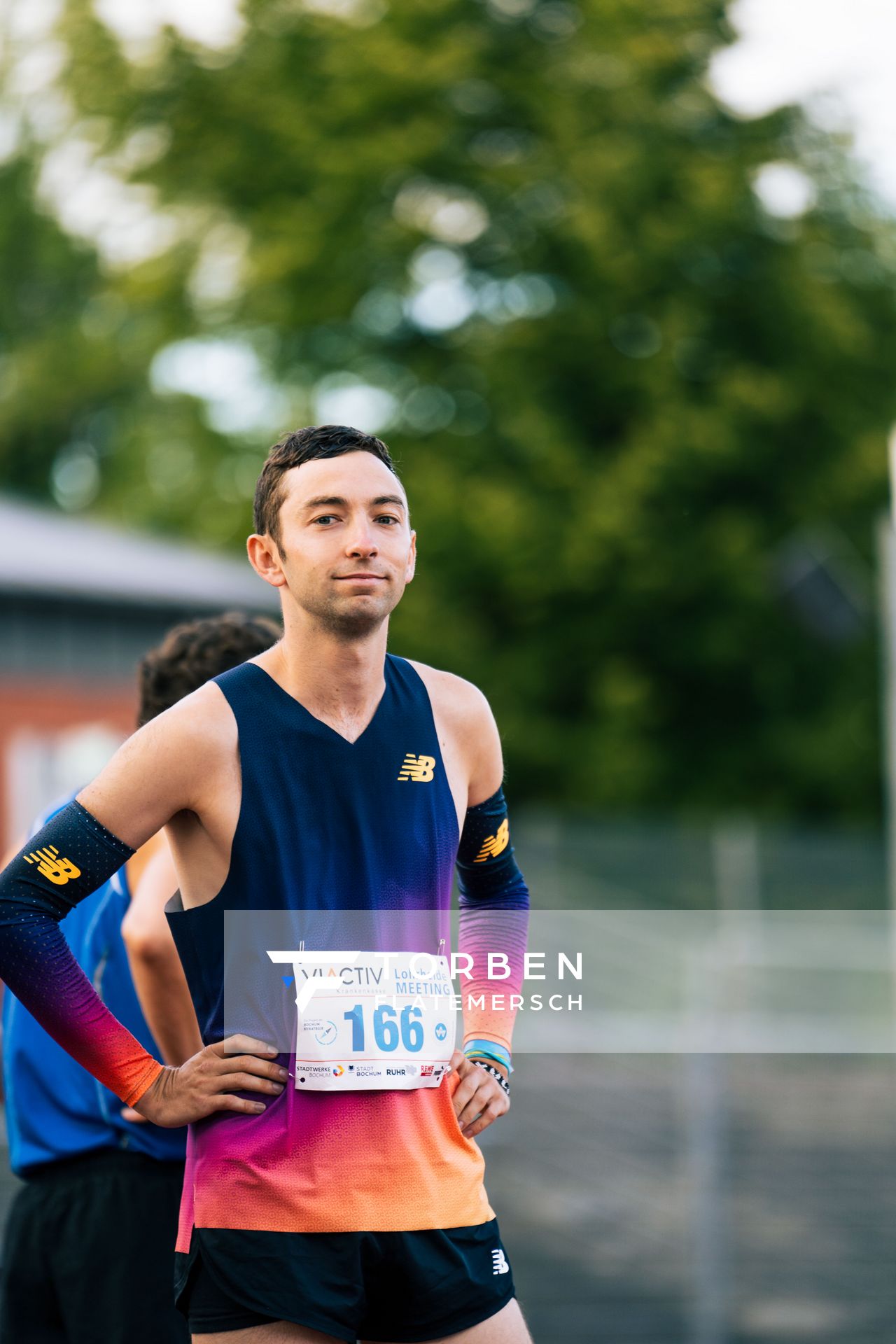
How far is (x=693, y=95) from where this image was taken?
71.2 feet

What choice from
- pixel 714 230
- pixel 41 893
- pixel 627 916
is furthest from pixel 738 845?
pixel 41 893

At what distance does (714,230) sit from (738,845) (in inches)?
302

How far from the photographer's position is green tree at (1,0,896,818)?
21047 millimetres

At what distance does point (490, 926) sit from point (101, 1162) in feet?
3.25

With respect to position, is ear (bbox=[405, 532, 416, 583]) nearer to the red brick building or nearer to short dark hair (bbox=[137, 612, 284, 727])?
short dark hair (bbox=[137, 612, 284, 727])

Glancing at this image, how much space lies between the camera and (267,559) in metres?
Result: 2.66

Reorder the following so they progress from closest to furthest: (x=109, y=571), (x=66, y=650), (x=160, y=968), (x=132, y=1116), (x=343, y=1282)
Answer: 1. (x=343, y=1282)
2. (x=160, y=968)
3. (x=132, y=1116)
4. (x=66, y=650)
5. (x=109, y=571)

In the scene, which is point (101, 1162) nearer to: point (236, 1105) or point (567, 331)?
point (236, 1105)

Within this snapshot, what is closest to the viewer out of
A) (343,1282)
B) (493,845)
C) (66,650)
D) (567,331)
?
(343,1282)

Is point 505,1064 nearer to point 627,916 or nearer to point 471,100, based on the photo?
point 627,916

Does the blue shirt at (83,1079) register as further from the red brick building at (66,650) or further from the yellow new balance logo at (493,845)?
the red brick building at (66,650)

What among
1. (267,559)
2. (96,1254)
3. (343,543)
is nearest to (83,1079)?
(96,1254)

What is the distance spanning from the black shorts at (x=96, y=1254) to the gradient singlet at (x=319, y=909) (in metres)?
0.77

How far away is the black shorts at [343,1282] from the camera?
7.97 ft
